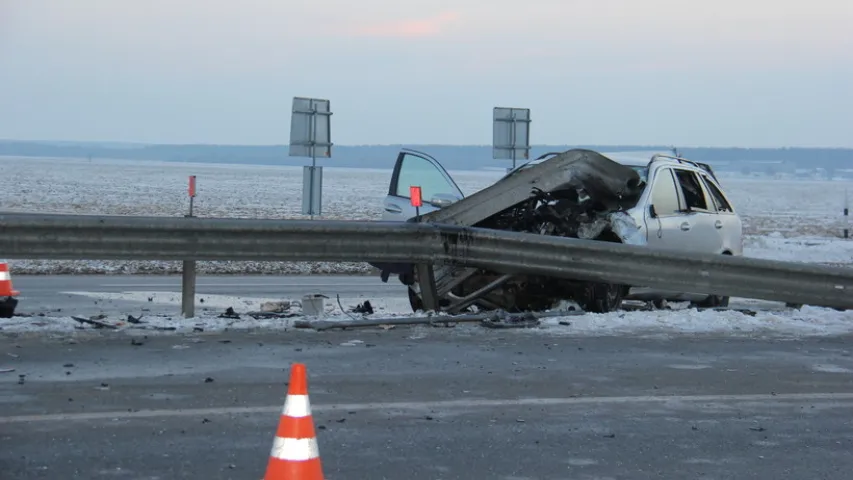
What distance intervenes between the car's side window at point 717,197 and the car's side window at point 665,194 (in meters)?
0.78

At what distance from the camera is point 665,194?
12016 mm

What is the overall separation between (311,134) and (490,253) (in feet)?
36.4

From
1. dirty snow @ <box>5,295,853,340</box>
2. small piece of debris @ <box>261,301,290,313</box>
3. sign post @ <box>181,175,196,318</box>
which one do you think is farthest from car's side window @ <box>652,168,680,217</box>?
sign post @ <box>181,175,196,318</box>

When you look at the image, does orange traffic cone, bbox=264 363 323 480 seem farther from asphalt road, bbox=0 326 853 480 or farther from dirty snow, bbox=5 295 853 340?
dirty snow, bbox=5 295 853 340

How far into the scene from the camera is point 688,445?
600 centimetres

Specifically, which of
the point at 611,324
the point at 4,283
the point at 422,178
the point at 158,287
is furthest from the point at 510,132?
the point at 4,283

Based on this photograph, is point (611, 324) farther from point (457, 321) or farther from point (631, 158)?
point (631, 158)

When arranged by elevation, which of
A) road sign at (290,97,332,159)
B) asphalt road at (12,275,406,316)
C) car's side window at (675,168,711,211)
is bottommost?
asphalt road at (12,275,406,316)

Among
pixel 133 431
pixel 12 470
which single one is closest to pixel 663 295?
pixel 133 431

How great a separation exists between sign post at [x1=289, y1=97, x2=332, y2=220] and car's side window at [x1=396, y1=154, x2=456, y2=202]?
8.32 m

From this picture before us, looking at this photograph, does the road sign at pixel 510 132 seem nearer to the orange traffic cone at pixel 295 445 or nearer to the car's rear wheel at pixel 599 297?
the car's rear wheel at pixel 599 297

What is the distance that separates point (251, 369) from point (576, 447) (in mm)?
2627

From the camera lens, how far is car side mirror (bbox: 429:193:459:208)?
1185 cm

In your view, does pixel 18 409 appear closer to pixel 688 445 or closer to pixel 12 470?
pixel 12 470
